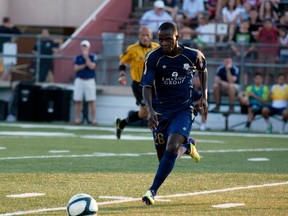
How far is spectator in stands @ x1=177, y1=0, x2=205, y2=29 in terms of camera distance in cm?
2747

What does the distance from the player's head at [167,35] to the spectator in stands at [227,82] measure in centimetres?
1411

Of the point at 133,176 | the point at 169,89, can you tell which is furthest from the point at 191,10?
the point at 169,89

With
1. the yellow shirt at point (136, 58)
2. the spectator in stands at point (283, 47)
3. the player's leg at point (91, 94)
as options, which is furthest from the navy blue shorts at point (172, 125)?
the player's leg at point (91, 94)

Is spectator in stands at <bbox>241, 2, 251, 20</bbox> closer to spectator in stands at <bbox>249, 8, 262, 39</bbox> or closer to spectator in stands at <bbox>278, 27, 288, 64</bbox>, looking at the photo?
spectator in stands at <bbox>249, 8, 262, 39</bbox>

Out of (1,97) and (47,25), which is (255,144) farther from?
(47,25)

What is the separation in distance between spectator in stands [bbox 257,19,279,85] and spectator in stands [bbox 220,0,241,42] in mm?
890

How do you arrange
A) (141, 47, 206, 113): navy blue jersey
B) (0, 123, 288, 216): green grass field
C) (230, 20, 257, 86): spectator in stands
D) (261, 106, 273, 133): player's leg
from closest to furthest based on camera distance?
(0, 123, 288, 216): green grass field
(141, 47, 206, 113): navy blue jersey
(261, 106, 273, 133): player's leg
(230, 20, 257, 86): spectator in stands

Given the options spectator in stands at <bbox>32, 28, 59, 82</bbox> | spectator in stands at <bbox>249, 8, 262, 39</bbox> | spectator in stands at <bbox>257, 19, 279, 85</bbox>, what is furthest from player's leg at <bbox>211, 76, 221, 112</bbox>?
spectator in stands at <bbox>32, 28, 59, 82</bbox>

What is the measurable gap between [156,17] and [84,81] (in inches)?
127

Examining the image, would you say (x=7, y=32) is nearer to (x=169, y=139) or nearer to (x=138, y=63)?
(x=138, y=63)

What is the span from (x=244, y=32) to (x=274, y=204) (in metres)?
16.6

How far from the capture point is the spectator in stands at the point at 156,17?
27078 millimetres

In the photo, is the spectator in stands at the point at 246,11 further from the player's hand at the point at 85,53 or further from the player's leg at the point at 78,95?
the player's leg at the point at 78,95

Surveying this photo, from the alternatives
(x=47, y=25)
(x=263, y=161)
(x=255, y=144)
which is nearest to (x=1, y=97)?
(x=47, y=25)
